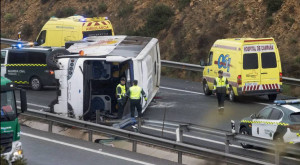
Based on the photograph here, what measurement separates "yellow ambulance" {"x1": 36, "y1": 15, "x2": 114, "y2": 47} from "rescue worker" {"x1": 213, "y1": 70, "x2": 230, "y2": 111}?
9333 mm

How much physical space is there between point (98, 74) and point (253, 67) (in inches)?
235

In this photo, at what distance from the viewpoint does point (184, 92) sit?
29406 mm

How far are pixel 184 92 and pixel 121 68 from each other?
5.83 metres

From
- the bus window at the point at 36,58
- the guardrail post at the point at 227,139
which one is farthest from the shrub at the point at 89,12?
the guardrail post at the point at 227,139

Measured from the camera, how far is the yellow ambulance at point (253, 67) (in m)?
26.2

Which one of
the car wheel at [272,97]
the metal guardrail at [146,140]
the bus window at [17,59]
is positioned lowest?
the car wheel at [272,97]

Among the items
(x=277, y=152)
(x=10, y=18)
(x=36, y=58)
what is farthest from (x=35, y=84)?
(x=10, y=18)

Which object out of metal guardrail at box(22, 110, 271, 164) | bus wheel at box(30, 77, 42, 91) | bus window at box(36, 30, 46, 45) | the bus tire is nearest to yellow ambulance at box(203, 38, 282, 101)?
the bus tire

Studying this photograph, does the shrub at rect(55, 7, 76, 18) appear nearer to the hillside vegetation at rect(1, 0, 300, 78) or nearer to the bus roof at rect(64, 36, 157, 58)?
the hillside vegetation at rect(1, 0, 300, 78)

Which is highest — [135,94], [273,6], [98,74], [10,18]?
[273,6]

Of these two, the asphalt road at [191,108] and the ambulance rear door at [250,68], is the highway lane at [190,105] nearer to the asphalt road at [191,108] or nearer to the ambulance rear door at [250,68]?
the asphalt road at [191,108]

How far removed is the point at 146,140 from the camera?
18.4 metres

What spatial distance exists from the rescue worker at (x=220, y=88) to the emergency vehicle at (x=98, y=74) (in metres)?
2.28

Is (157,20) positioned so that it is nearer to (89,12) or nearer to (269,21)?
(89,12)
